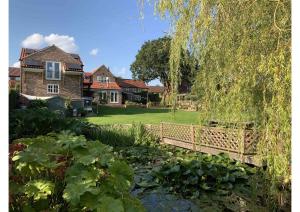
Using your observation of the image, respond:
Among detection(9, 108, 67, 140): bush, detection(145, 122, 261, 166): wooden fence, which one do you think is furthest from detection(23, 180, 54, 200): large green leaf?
detection(9, 108, 67, 140): bush

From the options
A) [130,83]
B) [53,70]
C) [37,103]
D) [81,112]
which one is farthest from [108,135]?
[130,83]

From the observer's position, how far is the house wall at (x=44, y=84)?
1606 cm

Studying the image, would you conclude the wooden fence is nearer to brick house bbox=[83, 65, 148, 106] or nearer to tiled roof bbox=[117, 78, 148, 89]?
brick house bbox=[83, 65, 148, 106]

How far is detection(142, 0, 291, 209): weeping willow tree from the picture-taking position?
1.23 m

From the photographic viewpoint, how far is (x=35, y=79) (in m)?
16.3

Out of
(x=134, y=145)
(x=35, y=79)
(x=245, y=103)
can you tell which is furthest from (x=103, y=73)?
(x=245, y=103)

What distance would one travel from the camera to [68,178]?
136 centimetres

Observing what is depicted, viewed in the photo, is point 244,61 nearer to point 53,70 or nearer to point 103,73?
point 53,70

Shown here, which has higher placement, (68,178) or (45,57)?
(45,57)

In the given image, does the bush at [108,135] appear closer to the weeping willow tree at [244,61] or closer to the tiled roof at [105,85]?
the weeping willow tree at [244,61]

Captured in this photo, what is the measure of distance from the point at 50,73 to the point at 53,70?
238mm
